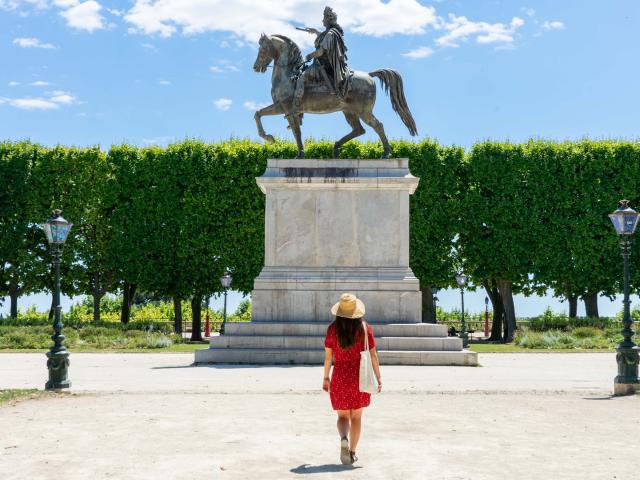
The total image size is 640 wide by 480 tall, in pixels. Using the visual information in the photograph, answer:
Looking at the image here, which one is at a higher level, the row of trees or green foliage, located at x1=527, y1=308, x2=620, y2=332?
the row of trees

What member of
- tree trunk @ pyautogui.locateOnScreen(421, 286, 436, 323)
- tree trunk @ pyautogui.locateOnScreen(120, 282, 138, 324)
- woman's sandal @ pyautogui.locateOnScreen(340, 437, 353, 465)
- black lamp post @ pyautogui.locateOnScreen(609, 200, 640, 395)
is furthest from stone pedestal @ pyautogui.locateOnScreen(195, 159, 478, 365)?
tree trunk @ pyautogui.locateOnScreen(120, 282, 138, 324)

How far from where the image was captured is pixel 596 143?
36250mm

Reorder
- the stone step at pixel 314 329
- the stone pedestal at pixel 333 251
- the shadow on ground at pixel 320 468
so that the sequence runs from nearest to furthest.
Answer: the shadow on ground at pixel 320 468 → the stone step at pixel 314 329 → the stone pedestal at pixel 333 251

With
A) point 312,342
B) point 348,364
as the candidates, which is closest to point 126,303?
point 312,342

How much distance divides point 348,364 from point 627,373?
8027 millimetres

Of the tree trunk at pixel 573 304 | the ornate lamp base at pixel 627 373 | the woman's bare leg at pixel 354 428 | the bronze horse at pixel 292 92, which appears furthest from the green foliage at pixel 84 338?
the woman's bare leg at pixel 354 428

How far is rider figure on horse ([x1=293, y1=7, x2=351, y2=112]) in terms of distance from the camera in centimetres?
2061

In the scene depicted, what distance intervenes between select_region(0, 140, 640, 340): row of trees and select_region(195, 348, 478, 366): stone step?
54.0 feet

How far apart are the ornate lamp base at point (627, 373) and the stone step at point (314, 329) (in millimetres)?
5639

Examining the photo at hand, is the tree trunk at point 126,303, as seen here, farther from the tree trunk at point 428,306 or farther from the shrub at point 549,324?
the shrub at point 549,324

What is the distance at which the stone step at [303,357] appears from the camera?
18766 millimetres

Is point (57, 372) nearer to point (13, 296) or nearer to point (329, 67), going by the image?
point (329, 67)

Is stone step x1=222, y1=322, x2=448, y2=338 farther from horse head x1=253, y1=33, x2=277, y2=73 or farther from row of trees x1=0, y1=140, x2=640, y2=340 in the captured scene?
row of trees x1=0, y1=140, x2=640, y2=340

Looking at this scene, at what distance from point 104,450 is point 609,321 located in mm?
29846
